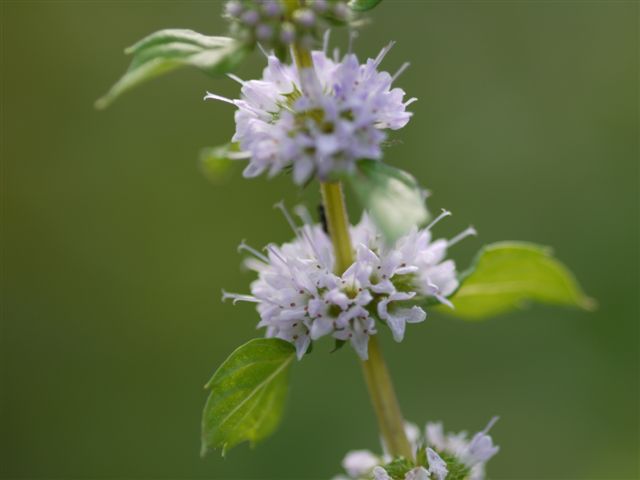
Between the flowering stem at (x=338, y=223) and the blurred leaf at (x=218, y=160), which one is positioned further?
the blurred leaf at (x=218, y=160)

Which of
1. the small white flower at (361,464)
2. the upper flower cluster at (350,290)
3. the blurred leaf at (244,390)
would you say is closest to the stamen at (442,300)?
the upper flower cluster at (350,290)

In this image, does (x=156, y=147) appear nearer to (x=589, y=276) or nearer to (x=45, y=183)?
(x=45, y=183)

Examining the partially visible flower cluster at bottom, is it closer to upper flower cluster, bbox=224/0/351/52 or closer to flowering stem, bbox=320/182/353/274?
flowering stem, bbox=320/182/353/274

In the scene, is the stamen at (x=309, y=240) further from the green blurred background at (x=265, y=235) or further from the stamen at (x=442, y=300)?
the green blurred background at (x=265, y=235)

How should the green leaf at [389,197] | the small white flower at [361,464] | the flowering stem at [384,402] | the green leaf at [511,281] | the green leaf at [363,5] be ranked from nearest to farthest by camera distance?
1. the green leaf at [389,197]
2. the green leaf at [363,5]
3. the flowering stem at [384,402]
4. the small white flower at [361,464]
5. the green leaf at [511,281]

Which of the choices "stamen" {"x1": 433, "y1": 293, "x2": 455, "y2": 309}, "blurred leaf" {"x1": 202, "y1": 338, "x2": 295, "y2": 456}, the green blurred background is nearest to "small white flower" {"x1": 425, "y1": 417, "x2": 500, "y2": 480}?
"stamen" {"x1": 433, "y1": 293, "x2": 455, "y2": 309}

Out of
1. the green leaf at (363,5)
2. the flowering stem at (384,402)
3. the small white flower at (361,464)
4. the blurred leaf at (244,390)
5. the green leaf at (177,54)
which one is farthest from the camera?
the small white flower at (361,464)

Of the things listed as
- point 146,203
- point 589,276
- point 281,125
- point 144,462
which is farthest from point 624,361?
point 281,125
